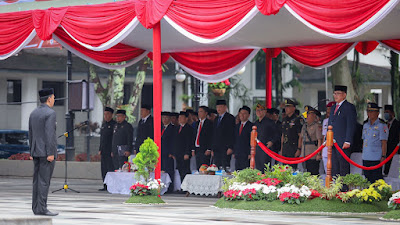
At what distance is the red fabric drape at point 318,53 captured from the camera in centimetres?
1867

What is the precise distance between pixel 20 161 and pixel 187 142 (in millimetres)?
9437

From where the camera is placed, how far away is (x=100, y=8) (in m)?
16.5

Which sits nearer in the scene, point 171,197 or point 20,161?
point 171,197

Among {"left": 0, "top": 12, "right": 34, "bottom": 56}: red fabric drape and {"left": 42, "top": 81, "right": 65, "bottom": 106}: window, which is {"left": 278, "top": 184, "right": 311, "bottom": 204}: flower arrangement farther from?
{"left": 42, "top": 81, "right": 65, "bottom": 106}: window

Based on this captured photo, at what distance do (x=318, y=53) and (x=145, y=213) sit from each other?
7.14m

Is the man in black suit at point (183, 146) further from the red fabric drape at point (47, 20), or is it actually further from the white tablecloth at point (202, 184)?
the red fabric drape at point (47, 20)

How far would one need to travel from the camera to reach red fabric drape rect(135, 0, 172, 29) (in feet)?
51.2

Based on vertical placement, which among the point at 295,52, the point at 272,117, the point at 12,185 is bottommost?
the point at 12,185

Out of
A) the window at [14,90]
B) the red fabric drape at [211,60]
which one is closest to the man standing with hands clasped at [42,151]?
the red fabric drape at [211,60]

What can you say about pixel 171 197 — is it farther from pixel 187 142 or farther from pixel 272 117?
pixel 272 117

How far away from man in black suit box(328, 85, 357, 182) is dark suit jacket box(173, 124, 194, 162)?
13.3 ft

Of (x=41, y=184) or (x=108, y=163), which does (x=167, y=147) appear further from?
(x=41, y=184)

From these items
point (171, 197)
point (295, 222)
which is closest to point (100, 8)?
point (171, 197)

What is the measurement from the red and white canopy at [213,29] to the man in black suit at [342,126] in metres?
1.20
